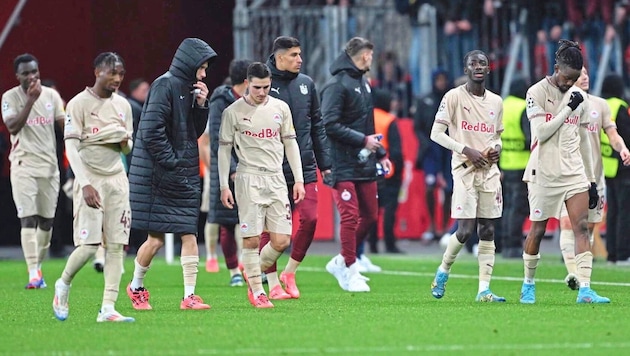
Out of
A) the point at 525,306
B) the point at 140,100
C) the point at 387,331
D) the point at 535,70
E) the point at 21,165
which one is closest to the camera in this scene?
the point at 387,331

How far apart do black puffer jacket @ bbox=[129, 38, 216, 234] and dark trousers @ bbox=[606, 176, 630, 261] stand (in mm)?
7849

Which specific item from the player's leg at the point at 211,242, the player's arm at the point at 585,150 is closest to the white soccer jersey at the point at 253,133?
the player's arm at the point at 585,150

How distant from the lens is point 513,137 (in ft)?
63.1

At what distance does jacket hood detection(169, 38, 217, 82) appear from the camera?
11930 mm

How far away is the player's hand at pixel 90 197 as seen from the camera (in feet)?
35.2

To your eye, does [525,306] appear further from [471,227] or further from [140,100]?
[140,100]

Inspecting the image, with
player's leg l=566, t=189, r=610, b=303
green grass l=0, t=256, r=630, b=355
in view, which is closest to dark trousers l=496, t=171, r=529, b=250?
green grass l=0, t=256, r=630, b=355

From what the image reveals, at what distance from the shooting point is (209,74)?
2353 cm

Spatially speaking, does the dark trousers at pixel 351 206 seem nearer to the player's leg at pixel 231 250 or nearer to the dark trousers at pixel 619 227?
the player's leg at pixel 231 250

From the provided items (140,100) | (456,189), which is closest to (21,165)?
(140,100)

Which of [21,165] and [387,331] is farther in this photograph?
[21,165]

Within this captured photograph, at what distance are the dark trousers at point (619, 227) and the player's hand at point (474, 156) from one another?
6320 millimetres

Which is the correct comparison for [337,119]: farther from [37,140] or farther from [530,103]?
[37,140]

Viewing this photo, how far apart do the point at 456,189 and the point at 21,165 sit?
576cm
